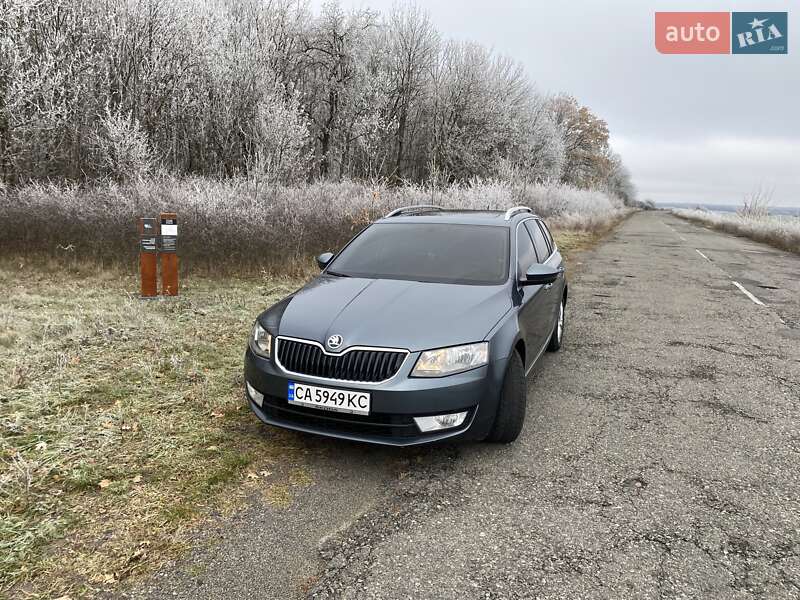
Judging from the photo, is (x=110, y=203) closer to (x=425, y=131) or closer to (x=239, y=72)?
(x=239, y=72)

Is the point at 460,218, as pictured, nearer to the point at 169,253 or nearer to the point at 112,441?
the point at 112,441

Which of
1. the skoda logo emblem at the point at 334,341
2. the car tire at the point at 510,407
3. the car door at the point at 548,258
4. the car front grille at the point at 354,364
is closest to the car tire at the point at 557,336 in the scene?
the car door at the point at 548,258

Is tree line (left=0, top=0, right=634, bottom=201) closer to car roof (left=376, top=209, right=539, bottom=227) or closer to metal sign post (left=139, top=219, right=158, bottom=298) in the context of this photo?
metal sign post (left=139, top=219, right=158, bottom=298)

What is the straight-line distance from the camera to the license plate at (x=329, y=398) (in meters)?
3.21

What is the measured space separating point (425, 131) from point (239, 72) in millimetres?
13879

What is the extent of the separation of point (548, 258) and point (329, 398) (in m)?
3.43

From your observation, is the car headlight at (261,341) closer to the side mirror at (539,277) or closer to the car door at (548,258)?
the side mirror at (539,277)

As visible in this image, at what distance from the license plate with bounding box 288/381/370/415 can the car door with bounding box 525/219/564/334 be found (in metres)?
2.53

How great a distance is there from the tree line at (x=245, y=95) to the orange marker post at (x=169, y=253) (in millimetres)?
8578

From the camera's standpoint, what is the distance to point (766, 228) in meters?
25.8

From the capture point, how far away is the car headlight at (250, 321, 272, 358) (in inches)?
144

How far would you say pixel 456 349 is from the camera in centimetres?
336

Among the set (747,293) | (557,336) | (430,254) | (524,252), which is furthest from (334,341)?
(747,293)

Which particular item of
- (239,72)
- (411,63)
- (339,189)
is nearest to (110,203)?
(339,189)
